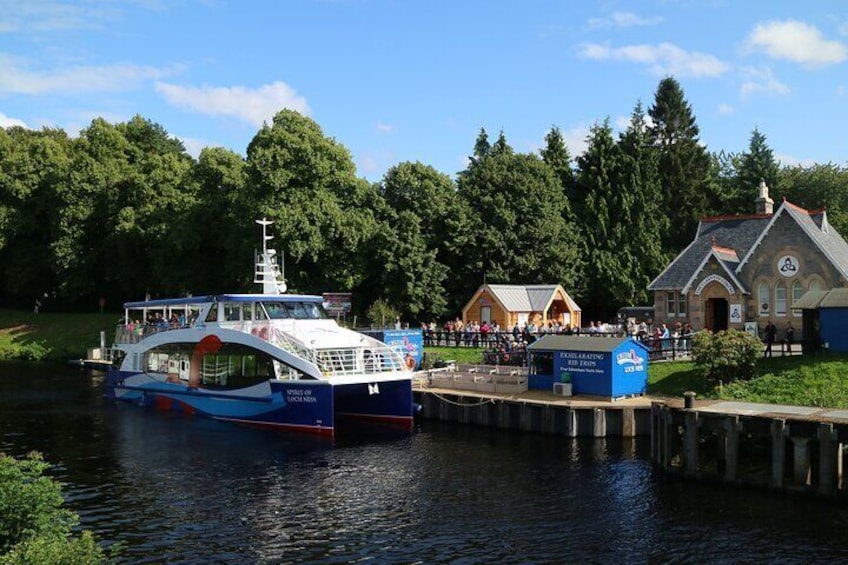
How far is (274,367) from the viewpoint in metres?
34.6

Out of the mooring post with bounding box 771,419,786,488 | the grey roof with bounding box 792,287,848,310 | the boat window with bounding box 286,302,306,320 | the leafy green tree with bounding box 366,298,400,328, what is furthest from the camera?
the leafy green tree with bounding box 366,298,400,328

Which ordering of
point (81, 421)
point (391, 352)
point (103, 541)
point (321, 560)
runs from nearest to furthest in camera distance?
point (321, 560) → point (103, 541) → point (391, 352) → point (81, 421)

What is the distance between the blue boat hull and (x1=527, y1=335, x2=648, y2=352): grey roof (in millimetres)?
6589

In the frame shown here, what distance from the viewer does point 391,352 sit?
3494 centimetres

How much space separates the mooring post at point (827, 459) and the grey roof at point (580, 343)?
465 inches

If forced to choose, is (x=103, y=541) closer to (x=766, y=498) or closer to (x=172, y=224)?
(x=766, y=498)

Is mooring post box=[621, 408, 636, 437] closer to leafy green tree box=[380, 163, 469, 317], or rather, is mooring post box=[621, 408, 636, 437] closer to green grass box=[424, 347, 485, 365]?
green grass box=[424, 347, 485, 365]

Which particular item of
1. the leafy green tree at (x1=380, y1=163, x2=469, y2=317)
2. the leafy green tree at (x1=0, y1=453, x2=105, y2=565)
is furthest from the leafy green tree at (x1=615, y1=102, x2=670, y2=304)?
the leafy green tree at (x1=0, y1=453, x2=105, y2=565)

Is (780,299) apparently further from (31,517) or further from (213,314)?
(31,517)

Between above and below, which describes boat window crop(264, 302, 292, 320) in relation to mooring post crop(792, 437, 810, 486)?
above

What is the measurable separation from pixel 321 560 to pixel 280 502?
5192 mm

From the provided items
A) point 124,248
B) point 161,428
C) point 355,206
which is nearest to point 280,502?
point 161,428

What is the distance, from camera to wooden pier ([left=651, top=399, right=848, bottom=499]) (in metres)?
22.4

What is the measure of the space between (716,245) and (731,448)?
2940cm
